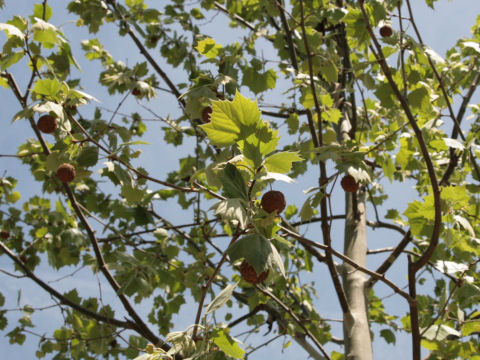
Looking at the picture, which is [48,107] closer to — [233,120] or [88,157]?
[88,157]

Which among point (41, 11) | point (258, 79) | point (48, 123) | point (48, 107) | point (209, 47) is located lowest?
point (48, 107)

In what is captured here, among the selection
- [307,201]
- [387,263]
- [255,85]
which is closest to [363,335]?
[387,263]

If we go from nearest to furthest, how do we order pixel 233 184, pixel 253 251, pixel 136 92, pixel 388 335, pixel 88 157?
pixel 253 251 → pixel 233 184 → pixel 88 157 → pixel 136 92 → pixel 388 335

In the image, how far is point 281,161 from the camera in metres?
1.29

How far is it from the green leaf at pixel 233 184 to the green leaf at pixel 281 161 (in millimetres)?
108

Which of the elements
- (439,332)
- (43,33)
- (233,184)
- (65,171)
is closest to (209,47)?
(43,33)

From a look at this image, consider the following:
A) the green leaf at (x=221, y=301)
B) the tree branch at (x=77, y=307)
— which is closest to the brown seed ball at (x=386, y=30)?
the green leaf at (x=221, y=301)

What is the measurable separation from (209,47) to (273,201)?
4.69 ft

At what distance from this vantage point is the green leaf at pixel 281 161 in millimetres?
1280

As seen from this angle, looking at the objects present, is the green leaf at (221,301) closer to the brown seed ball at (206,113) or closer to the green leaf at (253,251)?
the green leaf at (253,251)

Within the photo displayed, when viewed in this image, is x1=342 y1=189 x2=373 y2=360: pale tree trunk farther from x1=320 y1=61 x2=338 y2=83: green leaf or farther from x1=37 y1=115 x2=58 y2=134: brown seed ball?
x1=37 y1=115 x2=58 y2=134: brown seed ball

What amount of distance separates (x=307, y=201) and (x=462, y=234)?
144 centimetres

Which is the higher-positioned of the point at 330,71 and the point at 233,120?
the point at 330,71

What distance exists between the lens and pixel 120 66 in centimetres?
480
